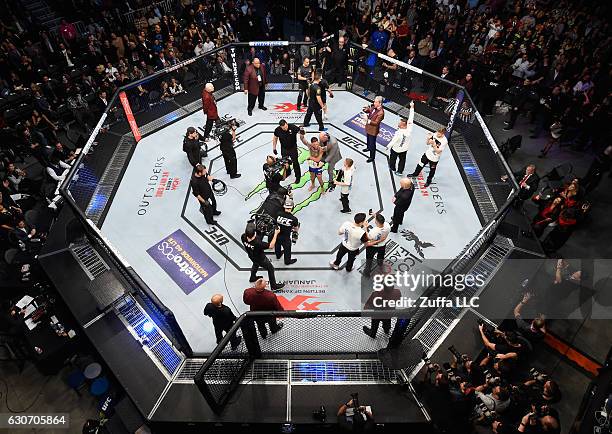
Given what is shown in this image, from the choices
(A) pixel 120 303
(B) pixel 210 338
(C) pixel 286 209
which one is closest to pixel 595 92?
(C) pixel 286 209

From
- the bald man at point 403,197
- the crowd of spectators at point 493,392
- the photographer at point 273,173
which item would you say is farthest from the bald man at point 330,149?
the crowd of spectators at point 493,392

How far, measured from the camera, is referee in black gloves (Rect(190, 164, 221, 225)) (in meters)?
7.61

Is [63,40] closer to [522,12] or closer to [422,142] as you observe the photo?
[422,142]

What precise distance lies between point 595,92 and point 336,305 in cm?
943

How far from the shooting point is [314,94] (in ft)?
32.3

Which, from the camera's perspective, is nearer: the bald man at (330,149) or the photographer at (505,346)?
the photographer at (505,346)

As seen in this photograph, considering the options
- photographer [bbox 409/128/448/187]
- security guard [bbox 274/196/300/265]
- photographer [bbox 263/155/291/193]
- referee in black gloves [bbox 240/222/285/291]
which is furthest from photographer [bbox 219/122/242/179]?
photographer [bbox 409/128/448/187]

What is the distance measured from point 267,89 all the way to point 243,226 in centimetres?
604

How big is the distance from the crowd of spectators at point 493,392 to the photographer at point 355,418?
1.04 m

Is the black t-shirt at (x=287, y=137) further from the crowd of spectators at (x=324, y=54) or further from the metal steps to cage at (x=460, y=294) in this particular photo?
the crowd of spectators at (x=324, y=54)

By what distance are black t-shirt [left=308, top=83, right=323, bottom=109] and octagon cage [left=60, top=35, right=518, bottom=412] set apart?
2.44 m

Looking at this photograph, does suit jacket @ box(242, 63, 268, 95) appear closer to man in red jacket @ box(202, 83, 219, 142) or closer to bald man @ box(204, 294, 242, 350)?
man in red jacket @ box(202, 83, 219, 142)

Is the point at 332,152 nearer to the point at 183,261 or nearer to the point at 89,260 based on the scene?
the point at 183,261

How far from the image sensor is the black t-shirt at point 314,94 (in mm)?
9727
